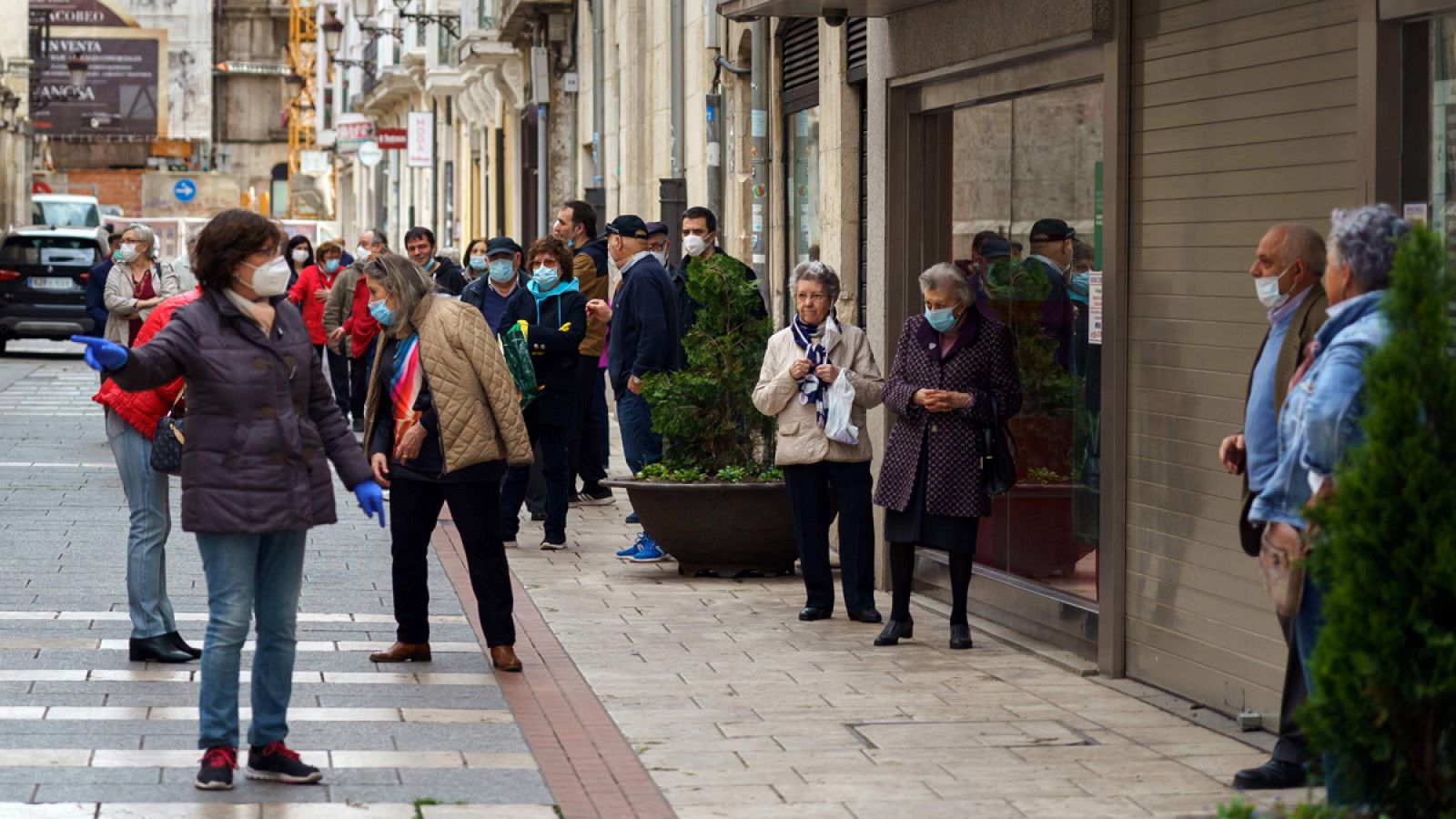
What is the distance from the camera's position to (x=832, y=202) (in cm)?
1341

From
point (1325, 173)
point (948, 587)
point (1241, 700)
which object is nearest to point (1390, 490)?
point (1325, 173)

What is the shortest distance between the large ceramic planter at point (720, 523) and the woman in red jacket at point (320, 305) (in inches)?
372

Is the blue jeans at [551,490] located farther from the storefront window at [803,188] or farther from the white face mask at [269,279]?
the white face mask at [269,279]

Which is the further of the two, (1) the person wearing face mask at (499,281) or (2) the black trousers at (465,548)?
(1) the person wearing face mask at (499,281)

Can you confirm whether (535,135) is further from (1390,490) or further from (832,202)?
(1390,490)

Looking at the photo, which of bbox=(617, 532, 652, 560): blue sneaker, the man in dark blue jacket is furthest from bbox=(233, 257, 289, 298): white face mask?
bbox=(617, 532, 652, 560): blue sneaker

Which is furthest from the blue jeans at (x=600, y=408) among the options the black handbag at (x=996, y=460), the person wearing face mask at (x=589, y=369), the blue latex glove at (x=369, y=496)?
the blue latex glove at (x=369, y=496)

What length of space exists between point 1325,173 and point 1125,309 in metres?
1.64

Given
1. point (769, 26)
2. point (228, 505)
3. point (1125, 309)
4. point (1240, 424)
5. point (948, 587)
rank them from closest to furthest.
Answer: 1. point (228, 505)
2. point (1240, 424)
3. point (1125, 309)
4. point (948, 587)
5. point (769, 26)

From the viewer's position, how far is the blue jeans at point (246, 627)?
7.09 m

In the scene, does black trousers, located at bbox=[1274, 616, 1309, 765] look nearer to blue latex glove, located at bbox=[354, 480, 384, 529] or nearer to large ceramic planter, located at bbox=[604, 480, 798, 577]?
blue latex glove, located at bbox=[354, 480, 384, 529]

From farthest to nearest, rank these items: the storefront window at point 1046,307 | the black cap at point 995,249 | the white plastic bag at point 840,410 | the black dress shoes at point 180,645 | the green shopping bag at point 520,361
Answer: the green shopping bag at point 520,361 → the black cap at point 995,249 → the white plastic bag at point 840,410 → the storefront window at point 1046,307 → the black dress shoes at point 180,645

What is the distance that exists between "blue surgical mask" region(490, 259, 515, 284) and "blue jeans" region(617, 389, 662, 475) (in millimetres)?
979

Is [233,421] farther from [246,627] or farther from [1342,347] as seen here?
[1342,347]
